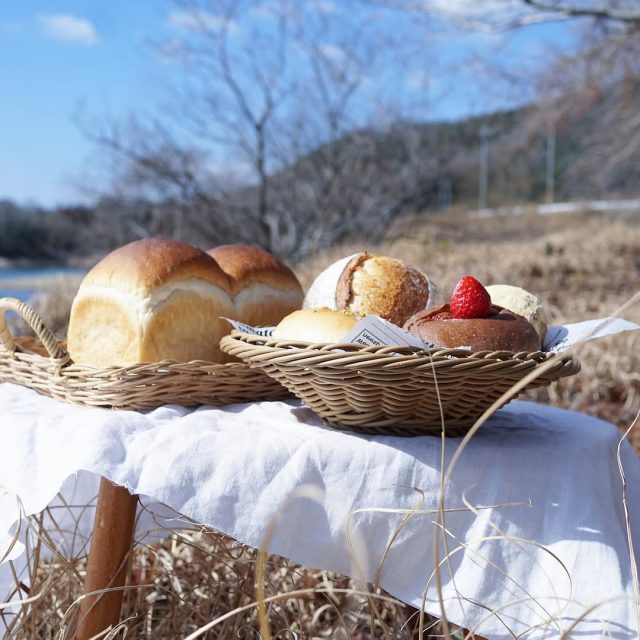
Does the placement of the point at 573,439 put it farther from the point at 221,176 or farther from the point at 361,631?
the point at 221,176

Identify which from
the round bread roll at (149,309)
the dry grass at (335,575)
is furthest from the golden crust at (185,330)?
the dry grass at (335,575)

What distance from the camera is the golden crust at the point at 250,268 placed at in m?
1.51

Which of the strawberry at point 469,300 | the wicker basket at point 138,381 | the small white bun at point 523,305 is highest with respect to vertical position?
the strawberry at point 469,300

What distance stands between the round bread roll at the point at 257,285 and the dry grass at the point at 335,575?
1.51 feet

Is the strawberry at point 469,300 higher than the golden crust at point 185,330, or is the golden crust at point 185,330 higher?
the strawberry at point 469,300

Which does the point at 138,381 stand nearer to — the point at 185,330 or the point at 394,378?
the point at 185,330

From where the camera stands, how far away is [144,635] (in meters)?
1.39

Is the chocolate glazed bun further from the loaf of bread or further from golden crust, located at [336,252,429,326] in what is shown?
the loaf of bread

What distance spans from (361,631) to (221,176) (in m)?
8.97

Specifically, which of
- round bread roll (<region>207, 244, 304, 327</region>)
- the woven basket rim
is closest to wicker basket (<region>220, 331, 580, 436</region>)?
the woven basket rim

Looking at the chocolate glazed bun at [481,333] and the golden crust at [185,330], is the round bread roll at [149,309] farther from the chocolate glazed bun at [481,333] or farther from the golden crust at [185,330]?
the chocolate glazed bun at [481,333]

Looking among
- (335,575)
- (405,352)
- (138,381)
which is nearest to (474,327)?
(405,352)

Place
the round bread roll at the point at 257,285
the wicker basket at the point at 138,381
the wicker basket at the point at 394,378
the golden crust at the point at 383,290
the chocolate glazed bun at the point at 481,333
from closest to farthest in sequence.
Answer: the wicker basket at the point at 394,378 → the chocolate glazed bun at the point at 481,333 → the wicker basket at the point at 138,381 → the golden crust at the point at 383,290 → the round bread roll at the point at 257,285

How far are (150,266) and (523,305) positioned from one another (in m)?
0.70
